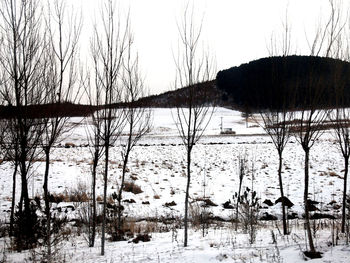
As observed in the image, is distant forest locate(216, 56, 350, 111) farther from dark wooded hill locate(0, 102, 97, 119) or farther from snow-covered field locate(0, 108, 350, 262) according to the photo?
dark wooded hill locate(0, 102, 97, 119)

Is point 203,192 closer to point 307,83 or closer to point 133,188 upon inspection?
point 133,188

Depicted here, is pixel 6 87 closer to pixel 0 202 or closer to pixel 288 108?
pixel 288 108

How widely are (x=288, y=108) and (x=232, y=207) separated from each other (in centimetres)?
533

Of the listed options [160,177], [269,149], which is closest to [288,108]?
[160,177]

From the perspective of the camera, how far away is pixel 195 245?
547 centimetres

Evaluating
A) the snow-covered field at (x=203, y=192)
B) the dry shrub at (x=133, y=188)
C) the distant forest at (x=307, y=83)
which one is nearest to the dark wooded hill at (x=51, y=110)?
the snow-covered field at (x=203, y=192)

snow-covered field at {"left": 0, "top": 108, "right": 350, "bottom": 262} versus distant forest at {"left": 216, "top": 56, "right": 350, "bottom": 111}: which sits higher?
distant forest at {"left": 216, "top": 56, "right": 350, "bottom": 111}

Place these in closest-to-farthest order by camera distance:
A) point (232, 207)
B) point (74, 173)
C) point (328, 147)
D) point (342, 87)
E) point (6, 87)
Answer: point (342, 87)
point (6, 87)
point (232, 207)
point (74, 173)
point (328, 147)

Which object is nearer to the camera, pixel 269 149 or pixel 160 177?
pixel 160 177

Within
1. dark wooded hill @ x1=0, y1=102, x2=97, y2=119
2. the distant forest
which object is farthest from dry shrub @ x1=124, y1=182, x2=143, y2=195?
the distant forest

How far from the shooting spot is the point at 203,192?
38.1 ft

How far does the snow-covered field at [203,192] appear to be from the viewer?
4.86 m

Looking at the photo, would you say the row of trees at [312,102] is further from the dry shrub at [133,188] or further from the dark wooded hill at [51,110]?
the dry shrub at [133,188]

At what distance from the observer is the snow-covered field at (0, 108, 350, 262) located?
15.9 ft
